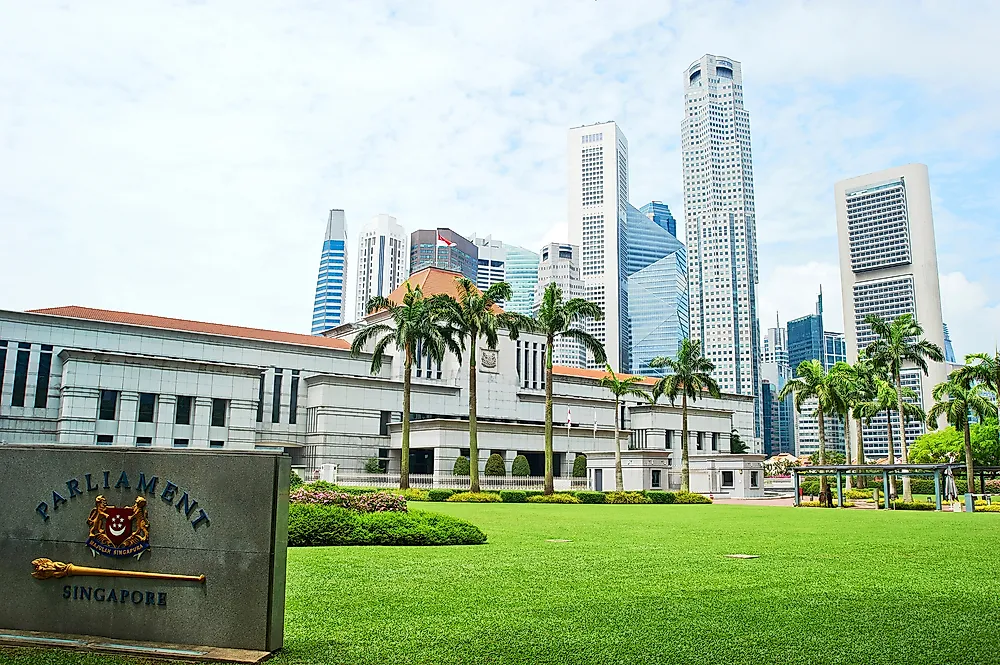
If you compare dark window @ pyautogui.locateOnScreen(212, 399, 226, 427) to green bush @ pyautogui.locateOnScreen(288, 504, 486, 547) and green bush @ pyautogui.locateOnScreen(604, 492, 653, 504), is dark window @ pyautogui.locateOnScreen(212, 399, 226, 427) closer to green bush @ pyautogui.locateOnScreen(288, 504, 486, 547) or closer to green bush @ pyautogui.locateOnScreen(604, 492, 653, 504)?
green bush @ pyautogui.locateOnScreen(604, 492, 653, 504)

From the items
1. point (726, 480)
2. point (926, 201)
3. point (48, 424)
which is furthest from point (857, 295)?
point (48, 424)

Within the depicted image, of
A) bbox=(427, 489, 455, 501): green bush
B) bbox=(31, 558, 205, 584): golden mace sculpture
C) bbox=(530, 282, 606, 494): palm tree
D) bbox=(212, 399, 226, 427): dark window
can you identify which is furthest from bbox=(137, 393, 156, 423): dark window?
bbox=(31, 558, 205, 584): golden mace sculpture

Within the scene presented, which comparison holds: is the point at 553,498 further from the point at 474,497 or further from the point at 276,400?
the point at 276,400

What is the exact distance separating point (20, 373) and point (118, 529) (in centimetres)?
5204

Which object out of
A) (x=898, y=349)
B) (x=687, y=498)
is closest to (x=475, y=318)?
(x=687, y=498)

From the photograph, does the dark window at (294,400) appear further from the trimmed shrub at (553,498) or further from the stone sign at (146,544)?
the stone sign at (146,544)

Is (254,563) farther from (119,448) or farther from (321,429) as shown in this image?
(321,429)

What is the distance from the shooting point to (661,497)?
157 ft

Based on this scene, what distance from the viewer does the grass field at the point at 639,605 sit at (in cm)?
675

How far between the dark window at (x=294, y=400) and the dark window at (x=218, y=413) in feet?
20.3

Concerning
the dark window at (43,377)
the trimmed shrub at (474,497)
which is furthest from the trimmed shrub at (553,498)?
the dark window at (43,377)

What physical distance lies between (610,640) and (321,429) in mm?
53969

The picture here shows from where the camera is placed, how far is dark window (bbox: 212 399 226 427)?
2160 inches

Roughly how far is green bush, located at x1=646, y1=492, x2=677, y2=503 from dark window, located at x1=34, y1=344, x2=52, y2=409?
3911 cm
